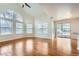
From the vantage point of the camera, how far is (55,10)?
2010 mm

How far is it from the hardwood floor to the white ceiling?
408mm

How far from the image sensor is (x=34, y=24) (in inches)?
79.7

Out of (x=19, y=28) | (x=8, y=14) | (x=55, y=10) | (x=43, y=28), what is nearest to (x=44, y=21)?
(x=43, y=28)

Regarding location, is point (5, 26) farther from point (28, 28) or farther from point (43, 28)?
point (43, 28)

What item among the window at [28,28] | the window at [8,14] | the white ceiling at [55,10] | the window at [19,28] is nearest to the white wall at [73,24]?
the white ceiling at [55,10]

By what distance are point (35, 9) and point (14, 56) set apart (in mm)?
867

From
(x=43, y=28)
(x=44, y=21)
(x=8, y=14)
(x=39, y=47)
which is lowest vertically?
(x=39, y=47)

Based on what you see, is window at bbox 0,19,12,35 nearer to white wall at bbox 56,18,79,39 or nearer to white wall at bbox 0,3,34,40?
white wall at bbox 0,3,34,40

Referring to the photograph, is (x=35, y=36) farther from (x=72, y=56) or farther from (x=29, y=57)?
(x=72, y=56)

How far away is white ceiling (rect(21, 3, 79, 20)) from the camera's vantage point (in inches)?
78.3

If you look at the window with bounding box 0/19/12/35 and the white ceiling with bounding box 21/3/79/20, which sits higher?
the white ceiling with bounding box 21/3/79/20

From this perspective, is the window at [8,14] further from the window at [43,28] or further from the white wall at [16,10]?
the window at [43,28]

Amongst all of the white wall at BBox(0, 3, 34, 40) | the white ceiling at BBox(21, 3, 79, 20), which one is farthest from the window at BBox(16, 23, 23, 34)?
the white ceiling at BBox(21, 3, 79, 20)

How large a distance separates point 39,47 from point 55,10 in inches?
26.3
